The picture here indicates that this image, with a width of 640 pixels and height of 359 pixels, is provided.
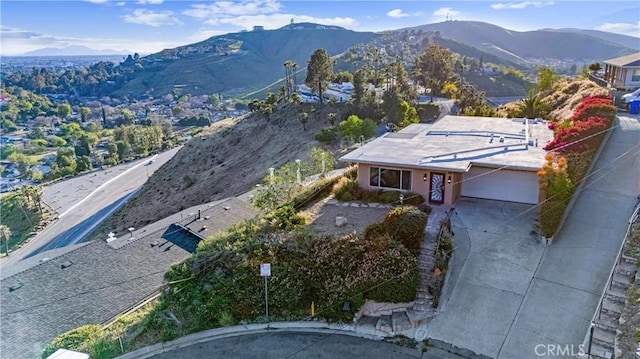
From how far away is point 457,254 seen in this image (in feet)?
41.0

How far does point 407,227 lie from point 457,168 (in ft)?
12.9

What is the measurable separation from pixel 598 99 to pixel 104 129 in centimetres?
13084

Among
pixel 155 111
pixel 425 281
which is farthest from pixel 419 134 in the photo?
pixel 155 111

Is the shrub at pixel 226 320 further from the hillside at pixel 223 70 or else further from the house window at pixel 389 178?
the hillside at pixel 223 70

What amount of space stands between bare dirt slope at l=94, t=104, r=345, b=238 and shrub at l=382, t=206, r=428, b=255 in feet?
66.9

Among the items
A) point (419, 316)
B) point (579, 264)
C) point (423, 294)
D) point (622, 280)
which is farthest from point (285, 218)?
point (622, 280)

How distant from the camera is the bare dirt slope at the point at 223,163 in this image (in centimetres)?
3547

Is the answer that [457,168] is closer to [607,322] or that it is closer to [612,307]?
[612,307]

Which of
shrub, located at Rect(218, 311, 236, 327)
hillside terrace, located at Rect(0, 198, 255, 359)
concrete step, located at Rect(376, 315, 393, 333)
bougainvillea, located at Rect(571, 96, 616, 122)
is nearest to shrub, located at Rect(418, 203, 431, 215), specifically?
concrete step, located at Rect(376, 315, 393, 333)

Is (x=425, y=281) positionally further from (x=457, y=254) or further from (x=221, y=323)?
(x=221, y=323)

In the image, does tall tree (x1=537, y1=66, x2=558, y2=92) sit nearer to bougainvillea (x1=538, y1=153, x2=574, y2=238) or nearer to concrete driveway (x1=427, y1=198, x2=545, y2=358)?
bougainvillea (x1=538, y1=153, x2=574, y2=238)

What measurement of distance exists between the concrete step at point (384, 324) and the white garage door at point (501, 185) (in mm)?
7682

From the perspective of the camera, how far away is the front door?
603 inches

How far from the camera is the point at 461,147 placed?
697 inches
